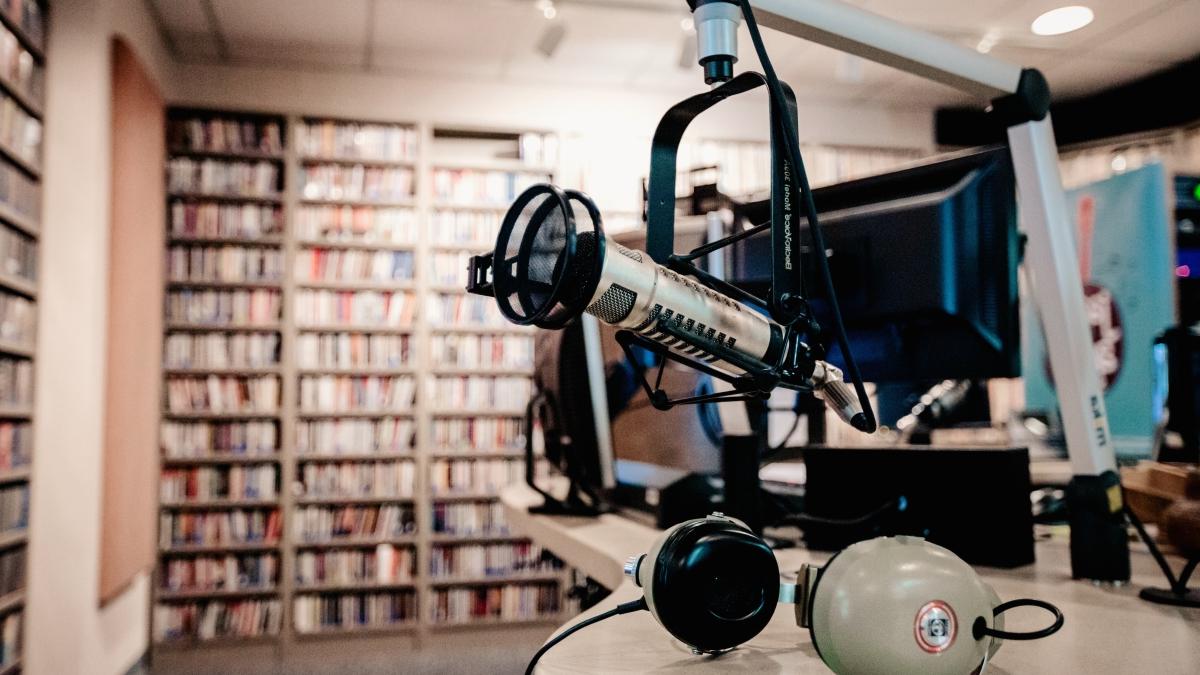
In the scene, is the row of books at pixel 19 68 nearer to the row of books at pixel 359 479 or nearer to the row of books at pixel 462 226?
the row of books at pixel 462 226

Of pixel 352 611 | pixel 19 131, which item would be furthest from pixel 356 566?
pixel 19 131

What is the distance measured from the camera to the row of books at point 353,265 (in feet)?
13.0

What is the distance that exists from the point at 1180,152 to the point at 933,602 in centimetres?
496

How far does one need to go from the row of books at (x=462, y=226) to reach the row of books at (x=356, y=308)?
0.35m

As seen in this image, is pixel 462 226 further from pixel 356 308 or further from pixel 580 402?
pixel 580 402

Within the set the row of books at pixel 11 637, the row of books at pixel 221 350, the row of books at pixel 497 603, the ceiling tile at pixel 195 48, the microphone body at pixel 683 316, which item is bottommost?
the row of books at pixel 497 603

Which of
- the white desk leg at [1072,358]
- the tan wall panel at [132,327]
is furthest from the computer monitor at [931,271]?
the tan wall panel at [132,327]

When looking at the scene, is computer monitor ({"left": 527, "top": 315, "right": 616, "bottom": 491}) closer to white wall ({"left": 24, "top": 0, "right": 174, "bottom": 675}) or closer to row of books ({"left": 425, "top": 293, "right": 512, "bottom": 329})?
white wall ({"left": 24, "top": 0, "right": 174, "bottom": 675})

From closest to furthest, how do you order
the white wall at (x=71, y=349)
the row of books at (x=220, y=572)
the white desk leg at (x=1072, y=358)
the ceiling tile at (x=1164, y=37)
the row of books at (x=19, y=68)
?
the white desk leg at (x=1072, y=358) < the row of books at (x=19, y=68) < the white wall at (x=71, y=349) < the ceiling tile at (x=1164, y=37) < the row of books at (x=220, y=572)

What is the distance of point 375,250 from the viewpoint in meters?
4.03

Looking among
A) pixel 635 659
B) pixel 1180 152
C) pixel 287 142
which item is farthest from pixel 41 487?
pixel 1180 152

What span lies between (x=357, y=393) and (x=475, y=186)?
121 centimetres

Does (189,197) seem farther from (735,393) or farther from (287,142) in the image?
(735,393)

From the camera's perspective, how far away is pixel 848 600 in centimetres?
63
